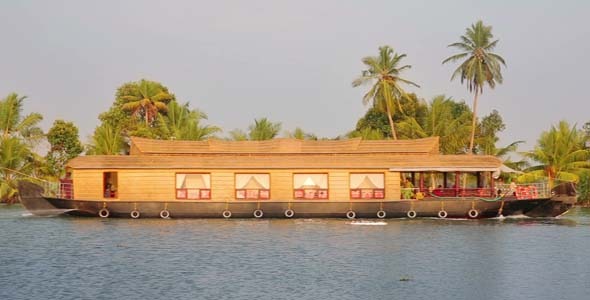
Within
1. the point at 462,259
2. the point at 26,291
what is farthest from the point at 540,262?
the point at 26,291

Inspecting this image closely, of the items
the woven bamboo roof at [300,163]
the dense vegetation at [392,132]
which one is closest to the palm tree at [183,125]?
the dense vegetation at [392,132]

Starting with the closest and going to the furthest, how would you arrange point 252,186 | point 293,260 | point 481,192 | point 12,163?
point 293,260, point 252,186, point 481,192, point 12,163

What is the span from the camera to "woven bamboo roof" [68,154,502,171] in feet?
112

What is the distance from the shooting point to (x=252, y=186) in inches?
1366

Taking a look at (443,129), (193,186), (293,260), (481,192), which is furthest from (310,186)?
(443,129)

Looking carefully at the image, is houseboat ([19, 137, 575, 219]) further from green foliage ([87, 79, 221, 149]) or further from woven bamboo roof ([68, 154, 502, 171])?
green foliage ([87, 79, 221, 149])

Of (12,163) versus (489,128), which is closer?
(12,163)

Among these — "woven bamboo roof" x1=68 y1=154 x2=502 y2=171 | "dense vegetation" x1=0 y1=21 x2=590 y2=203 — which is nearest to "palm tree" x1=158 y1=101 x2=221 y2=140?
"dense vegetation" x1=0 y1=21 x2=590 y2=203

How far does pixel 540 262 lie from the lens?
2225 cm

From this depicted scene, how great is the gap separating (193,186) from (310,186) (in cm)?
509

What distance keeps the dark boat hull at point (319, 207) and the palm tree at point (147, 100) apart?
28167 mm

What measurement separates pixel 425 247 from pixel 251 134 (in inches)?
1194

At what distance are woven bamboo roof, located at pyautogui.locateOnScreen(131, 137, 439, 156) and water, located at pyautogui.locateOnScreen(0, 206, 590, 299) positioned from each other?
13.1 ft

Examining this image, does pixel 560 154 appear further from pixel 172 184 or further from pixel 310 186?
pixel 172 184
